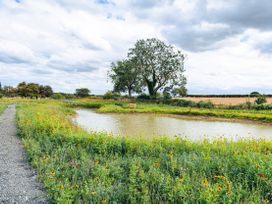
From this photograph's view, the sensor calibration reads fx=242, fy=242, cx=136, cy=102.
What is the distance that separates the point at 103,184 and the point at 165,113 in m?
28.6

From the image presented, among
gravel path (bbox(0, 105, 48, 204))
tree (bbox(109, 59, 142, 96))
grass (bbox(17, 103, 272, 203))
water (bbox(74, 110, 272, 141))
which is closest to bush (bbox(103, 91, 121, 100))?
tree (bbox(109, 59, 142, 96))

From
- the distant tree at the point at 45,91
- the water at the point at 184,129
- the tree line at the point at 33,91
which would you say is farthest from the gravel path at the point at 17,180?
the distant tree at the point at 45,91

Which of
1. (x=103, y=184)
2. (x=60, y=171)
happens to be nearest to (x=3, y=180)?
(x=60, y=171)

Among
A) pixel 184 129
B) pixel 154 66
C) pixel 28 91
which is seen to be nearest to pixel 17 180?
pixel 184 129

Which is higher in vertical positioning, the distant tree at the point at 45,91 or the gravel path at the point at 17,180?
the distant tree at the point at 45,91

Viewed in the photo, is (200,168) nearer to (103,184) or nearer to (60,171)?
(103,184)

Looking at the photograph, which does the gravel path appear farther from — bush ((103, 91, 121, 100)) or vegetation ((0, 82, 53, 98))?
vegetation ((0, 82, 53, 98))

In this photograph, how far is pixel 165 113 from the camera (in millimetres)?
33125

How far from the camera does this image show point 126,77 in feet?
175

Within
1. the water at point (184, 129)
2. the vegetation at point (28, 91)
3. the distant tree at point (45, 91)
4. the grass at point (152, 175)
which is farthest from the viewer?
the distant tree at point (45, 91)

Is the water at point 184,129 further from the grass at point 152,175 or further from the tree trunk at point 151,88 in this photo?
the tree trunk at point 151,88

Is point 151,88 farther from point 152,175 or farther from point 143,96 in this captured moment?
point 152,175

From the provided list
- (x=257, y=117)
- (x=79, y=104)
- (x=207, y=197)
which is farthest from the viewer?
(x=79, y=104)

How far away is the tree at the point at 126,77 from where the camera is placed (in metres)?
50.5
